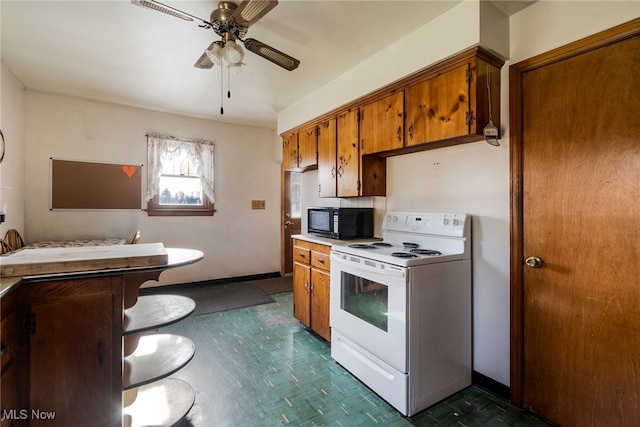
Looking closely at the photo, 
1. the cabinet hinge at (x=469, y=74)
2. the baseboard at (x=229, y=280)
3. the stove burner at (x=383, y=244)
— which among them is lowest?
the baseboard at (x=229, y=280)

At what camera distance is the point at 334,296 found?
7.98 feet

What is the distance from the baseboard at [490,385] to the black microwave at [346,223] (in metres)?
1.42

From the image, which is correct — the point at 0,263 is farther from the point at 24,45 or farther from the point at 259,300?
the point at 259,300

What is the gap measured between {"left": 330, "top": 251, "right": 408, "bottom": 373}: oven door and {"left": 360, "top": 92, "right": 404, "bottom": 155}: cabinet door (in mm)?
976

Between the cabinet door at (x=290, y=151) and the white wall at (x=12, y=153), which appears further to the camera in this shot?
the cabinet door at (x=290, y=151)

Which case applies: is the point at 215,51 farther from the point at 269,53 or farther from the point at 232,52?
the point at 269,53

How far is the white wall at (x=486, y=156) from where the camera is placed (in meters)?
1.70

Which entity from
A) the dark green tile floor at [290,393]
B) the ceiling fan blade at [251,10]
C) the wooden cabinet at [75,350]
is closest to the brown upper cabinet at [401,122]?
the ceiling fan blade at [251,10]

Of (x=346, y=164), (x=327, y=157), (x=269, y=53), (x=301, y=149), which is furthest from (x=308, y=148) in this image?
(x=269, y=53)

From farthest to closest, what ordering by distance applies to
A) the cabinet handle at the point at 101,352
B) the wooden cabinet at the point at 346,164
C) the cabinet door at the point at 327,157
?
the cabinet door at the point at 327,157 < the wooden cabinet at the point at 346,164 < the cabinet handle at the point at 101,352

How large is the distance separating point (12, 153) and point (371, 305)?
3794mm

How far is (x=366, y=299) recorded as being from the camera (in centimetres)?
217

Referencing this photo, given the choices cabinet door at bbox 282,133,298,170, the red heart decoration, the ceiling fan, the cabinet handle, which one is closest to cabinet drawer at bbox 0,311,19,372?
the cabinet handle

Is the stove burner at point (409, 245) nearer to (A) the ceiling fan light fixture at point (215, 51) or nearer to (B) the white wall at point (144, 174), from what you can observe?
(A) the ceiling fan light fixture at point (215, 51)
